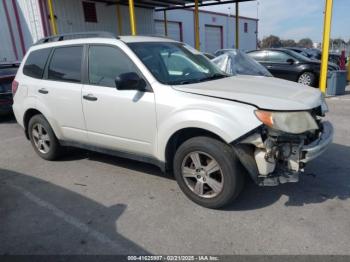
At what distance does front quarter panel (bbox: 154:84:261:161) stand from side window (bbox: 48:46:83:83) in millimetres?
1455

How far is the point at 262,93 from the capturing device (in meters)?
3.29

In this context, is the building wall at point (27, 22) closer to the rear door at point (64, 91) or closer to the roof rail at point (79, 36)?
the roof rail at point (79, 36)

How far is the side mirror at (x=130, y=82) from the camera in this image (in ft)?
11.2

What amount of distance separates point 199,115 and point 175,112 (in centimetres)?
31

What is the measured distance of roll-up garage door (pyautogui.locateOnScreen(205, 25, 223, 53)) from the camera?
26.1m

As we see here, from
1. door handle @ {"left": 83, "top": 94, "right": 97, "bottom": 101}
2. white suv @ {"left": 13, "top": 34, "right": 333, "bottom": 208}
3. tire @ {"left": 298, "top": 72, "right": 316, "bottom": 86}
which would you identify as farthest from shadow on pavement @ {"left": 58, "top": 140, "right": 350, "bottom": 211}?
tire @ {"left": 298, "top": 72, "right": 316, "bottom": 86}

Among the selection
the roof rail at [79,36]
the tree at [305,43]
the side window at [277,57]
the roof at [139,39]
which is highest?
the roof rail at [79,36]

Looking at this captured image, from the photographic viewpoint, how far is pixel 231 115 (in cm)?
305

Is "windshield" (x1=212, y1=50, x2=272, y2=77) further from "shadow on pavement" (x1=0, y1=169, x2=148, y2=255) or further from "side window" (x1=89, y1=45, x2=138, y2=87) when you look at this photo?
"shadow on pavement" (x1=0, y1=169, x2=148, y2=255)

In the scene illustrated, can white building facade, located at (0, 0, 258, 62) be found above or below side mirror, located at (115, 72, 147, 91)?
above

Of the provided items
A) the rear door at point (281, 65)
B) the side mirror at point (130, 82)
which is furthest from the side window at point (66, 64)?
the rear door at point (281, 65)

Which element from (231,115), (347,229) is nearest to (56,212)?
(231,115)

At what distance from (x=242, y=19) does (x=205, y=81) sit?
2905 centimetres

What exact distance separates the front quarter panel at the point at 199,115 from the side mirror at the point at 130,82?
0.61 ft
